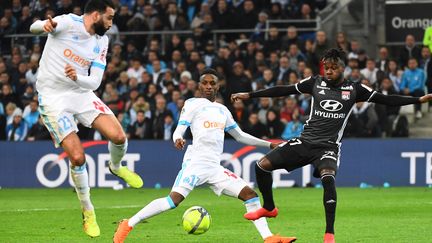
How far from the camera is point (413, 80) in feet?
80.6

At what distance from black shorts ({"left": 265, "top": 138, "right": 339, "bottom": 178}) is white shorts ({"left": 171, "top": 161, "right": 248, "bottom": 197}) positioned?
2.75 feet

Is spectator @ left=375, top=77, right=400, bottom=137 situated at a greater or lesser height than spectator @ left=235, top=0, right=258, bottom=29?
lesser

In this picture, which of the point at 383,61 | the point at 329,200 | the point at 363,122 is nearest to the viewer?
the point at 329,200

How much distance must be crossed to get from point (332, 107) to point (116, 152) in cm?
269

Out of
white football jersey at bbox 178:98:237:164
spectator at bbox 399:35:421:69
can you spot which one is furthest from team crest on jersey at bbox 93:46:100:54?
spectator at bbox 399:35:421:69

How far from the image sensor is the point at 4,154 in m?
23.8

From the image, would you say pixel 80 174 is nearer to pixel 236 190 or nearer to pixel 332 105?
pixel 236 190

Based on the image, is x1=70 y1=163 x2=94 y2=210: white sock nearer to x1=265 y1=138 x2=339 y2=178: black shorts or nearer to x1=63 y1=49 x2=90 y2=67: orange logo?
x1=63 y1=49 x2=90 y2=67: orange logo

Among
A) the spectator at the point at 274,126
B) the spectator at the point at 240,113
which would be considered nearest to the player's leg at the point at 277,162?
the spectator at the point at 274,126

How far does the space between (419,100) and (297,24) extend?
636 inches

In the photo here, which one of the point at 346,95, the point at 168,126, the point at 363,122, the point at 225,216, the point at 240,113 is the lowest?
the point at 363,122

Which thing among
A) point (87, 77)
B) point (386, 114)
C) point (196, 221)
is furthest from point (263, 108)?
point (87, 77)

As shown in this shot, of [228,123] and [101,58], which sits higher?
[101,58]

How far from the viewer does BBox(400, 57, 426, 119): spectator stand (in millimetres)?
24484
